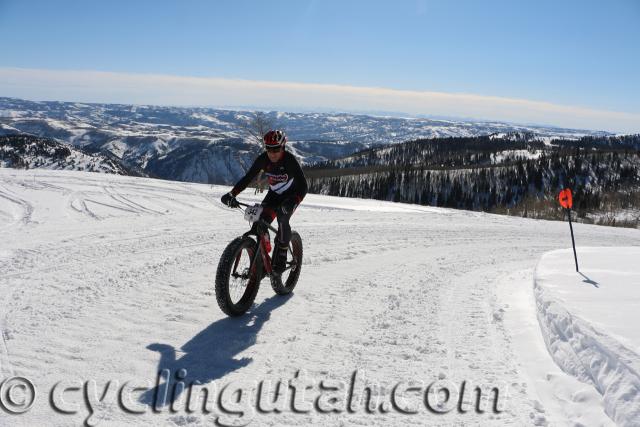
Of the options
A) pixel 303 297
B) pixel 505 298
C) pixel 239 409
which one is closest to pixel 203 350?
pixel 239 409

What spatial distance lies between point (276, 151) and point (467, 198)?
530ft

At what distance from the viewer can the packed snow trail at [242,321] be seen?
11.5 ft

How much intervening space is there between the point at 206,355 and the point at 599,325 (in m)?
4.02

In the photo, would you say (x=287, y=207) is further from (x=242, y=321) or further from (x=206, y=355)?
(x=206, y=355)

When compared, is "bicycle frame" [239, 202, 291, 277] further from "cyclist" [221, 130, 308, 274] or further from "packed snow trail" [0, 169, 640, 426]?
"packed snow trail" [0, 169, 640, 426]

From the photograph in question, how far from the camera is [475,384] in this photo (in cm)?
391

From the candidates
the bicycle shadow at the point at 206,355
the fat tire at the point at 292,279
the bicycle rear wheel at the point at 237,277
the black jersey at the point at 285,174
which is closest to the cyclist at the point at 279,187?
the black jersey at the point at 285,174

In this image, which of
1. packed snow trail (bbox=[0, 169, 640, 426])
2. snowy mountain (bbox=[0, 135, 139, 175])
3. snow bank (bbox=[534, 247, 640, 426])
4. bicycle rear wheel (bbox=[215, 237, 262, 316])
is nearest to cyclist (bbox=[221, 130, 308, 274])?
bicycle rear wheel (bbox=[215, 237, 262, 316])

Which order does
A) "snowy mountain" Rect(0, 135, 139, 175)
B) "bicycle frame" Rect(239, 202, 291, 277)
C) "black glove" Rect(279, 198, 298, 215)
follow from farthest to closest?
"snowy mountain" Rect(0, 135, 139, 175) → "black glove" Rect(279, 198, 298, 215) → "bicycle frame" Rect(239, 202, 291, 277)

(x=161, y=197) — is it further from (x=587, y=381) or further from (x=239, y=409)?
(x=587, y=381)

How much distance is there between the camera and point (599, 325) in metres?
3.92

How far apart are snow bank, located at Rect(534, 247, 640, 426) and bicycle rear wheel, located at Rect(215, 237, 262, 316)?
12.5 ft

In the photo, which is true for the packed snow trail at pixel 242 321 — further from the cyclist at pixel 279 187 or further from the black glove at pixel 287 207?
the black glove at pixel 287 207

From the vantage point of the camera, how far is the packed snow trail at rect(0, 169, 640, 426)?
3498mm
